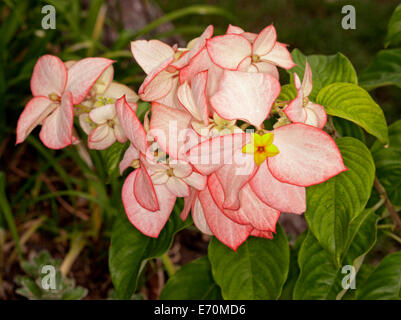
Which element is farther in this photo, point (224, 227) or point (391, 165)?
Result: point (391, 165)

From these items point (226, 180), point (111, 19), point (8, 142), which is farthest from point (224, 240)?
point (111, 19)

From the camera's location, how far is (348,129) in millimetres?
814

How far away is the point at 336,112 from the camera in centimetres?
63

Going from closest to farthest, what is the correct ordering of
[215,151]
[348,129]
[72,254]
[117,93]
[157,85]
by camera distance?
[215,151]
[157,85]
[117,93]
[348,129]
[72,254]

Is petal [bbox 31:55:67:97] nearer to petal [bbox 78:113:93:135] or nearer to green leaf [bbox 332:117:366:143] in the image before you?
petal [bbox 78:113:93:135]

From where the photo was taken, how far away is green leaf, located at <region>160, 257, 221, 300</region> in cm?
90

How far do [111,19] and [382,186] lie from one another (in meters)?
1.41

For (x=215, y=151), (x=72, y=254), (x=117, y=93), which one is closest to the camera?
(x=215, y=151)

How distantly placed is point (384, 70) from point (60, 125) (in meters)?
0.66

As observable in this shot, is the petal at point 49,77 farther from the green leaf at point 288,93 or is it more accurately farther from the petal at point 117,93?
the green leaf at point 288,93

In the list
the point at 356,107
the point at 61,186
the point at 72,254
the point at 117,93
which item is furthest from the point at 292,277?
the point at 61,186

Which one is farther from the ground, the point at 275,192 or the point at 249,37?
the point at 249,37

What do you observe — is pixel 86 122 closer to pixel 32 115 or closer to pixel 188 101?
pixel 32 115

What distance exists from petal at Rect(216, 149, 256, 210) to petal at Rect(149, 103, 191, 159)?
0.06m
